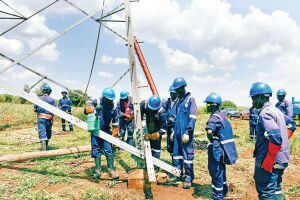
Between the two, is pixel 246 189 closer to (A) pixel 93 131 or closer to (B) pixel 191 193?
(B) pixel 191 193

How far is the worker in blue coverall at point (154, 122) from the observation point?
21.2 feet

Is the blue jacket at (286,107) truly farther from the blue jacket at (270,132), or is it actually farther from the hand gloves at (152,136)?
the blue jacket at (270,132)

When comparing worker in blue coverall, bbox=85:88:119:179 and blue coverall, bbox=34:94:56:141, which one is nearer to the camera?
worker in blue coverall, bbox=85:88:119:179

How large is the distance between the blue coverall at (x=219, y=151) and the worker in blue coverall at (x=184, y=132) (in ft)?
2.94

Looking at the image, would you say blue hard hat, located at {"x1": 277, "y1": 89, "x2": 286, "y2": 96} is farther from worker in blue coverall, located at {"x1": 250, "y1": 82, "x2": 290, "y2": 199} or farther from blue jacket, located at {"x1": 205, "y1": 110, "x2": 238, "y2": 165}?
worker in blue coverall, located at {"x1": 250, "y1": 82, "x2": 290, "y2": 199}

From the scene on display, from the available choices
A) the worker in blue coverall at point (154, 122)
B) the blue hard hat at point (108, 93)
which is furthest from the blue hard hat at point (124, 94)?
the blue hard hat at point (108, 93)

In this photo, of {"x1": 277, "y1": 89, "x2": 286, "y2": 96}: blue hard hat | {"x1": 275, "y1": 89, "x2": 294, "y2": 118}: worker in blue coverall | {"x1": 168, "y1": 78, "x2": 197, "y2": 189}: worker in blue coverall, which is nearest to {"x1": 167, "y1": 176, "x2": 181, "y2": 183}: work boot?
{"x1": 168, "y1": 78, "x2": 197, "y2": 189}: worker in blue coverall

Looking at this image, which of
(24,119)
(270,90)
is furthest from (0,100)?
(270,90)

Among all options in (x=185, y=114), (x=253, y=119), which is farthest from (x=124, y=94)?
(x=253, y=119)

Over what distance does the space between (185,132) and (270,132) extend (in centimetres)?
232

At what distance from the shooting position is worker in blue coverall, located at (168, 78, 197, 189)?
5.65 metres

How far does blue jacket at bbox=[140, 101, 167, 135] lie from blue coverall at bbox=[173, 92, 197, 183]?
2.04ft

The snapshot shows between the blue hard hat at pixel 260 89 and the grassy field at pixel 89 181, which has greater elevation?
the blue hard hat at pixel 260 89

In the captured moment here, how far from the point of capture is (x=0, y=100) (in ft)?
147
